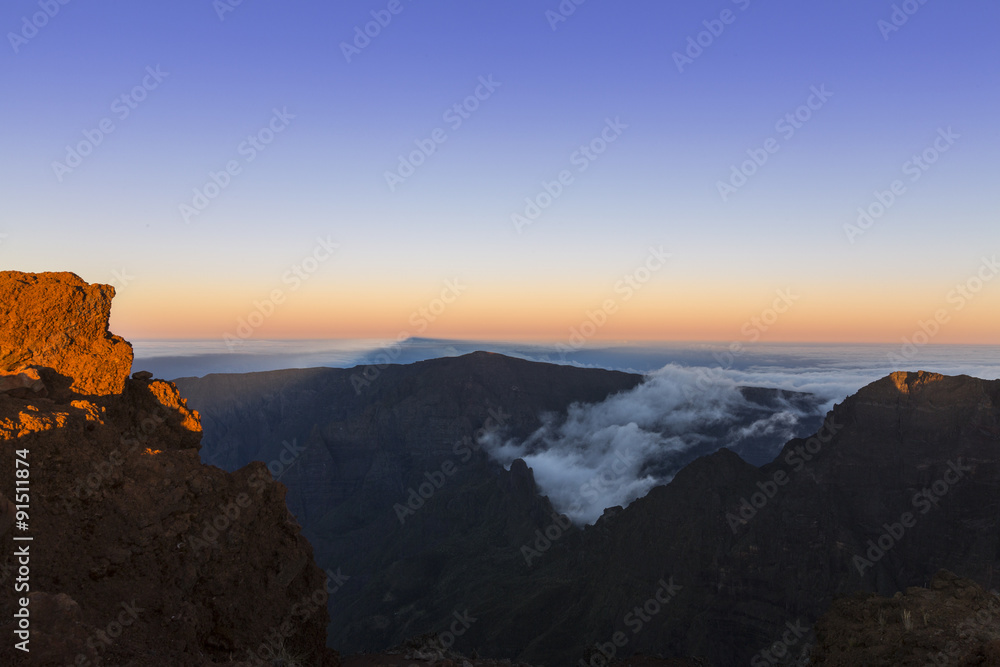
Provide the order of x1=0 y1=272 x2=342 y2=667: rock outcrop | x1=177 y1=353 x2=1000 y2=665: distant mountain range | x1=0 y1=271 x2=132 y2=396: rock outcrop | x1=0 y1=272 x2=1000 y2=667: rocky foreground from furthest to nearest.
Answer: x1=177 y1=353 x2=1000 y2=665: distant mountain range < x1=0 y1=271 x2=132 y2=396: rock outcrop < x1=0 y1=272 x2=1000 y2=667: rocky foreground < x1=0 y1=272 x2=342 y2=667: rock outcrop

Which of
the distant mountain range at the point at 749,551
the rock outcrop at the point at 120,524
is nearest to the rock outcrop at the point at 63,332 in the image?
the rock outcrop at the point at 120,524

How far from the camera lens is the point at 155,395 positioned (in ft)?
57.8

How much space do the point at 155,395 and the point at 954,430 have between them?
3446 inches

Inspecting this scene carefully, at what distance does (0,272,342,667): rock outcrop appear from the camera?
461 inches

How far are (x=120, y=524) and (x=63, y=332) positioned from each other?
17.4 feet

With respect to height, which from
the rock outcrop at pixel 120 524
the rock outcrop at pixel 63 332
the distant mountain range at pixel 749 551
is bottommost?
the distant mountain range at pixel 749 551

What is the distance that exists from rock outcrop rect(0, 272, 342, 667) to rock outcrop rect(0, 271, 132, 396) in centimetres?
3

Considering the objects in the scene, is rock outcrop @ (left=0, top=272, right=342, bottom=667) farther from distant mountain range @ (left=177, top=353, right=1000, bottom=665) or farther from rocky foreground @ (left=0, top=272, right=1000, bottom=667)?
distant mountain range @ (left=177, top=353, right=1000, bottom=665)

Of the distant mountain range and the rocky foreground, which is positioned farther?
the distant mountain range

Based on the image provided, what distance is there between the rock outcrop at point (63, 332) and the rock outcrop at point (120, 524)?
3 cm

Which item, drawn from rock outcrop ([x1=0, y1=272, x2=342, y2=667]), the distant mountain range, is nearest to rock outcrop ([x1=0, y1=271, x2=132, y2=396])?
rock outcrop ([x1=0, y1=272, x2=342, y2=667])

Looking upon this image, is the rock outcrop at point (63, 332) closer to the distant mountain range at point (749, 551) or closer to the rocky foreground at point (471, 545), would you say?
the rocky foreground at point (471, 545)

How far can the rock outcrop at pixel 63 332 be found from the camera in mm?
15164

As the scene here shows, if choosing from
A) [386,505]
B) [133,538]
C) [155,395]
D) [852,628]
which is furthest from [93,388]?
[386,505]
